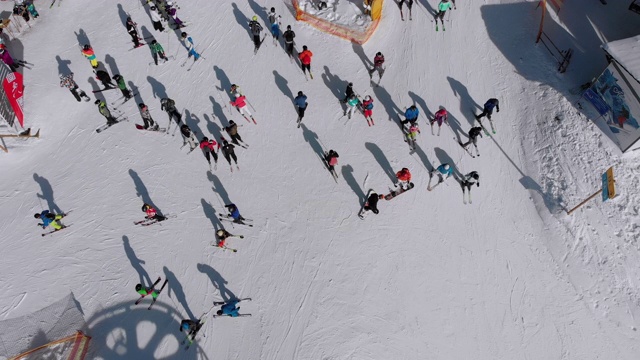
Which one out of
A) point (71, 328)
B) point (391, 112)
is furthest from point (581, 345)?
point (71, 328)

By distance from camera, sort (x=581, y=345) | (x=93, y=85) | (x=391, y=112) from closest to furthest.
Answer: (x=581, y=345) → (x=391, y=112) → (x=93, y=85)

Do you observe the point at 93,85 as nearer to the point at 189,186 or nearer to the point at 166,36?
the point at 166,36

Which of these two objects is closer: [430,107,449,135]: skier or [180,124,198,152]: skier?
[430,107,449,135]: skier

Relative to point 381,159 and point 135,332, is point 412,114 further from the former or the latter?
point 135,332

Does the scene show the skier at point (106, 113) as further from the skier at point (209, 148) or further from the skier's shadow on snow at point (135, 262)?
the skier's shadow on snow at point (135, 262)

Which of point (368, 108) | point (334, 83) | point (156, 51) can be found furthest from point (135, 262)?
point (334, 83)

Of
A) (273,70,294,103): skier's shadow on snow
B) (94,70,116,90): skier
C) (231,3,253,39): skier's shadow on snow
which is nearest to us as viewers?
(94,70,116,90): skier

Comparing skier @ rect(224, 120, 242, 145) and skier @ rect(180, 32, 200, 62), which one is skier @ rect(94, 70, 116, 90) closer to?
skier @ rect(180, 32, 200, 62)

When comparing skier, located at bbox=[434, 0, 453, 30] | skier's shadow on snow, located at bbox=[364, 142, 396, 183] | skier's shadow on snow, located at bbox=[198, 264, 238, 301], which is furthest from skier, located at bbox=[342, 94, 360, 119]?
skier's shadow on snow, located at bbox=[198, 264, 238, 301]
